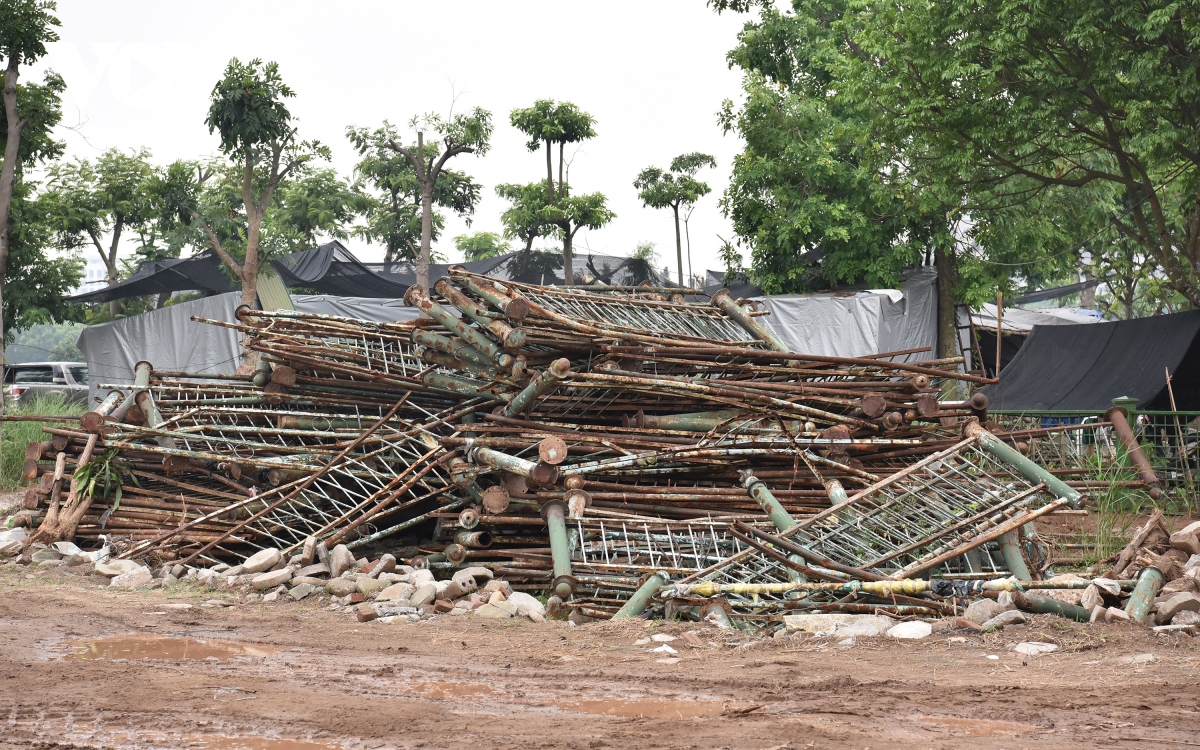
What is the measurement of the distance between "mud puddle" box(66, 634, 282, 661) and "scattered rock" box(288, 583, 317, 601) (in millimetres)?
1408

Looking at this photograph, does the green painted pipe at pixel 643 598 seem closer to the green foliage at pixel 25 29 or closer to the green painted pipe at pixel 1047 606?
the green painted pipe at pixel 1047 606

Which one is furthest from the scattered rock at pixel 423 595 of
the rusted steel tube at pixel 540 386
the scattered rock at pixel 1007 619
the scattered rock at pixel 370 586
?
the scattered rock at pixel 1007 619

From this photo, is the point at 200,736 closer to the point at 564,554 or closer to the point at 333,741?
the point at 333,741

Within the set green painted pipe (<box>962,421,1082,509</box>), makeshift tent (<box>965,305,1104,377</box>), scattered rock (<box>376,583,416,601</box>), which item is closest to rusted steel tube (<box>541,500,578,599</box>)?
scattered rock (<box>376,583,416,601</box>)

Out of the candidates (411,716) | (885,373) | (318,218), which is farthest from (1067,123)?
(318,218)

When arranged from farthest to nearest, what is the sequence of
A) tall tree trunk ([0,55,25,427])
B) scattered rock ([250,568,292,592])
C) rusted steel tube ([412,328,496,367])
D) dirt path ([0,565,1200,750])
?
tall tree trunk ([0,55,25,427]) < rusted steel tube ([412,328,496,367]) < scattered rock ([250,568,292,592]) < dirt path ([0,565,1200,750])

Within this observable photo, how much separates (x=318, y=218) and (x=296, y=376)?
25.7 metres

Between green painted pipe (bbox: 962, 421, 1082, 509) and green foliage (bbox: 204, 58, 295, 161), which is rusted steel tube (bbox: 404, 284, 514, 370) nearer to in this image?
green painted pipe (bbox: 962, 421, 1082, 509)

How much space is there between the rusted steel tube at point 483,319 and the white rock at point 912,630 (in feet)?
12.7

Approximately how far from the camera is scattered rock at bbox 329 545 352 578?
7.85 metres

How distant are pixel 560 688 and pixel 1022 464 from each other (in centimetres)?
466

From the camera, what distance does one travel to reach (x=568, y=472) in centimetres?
776

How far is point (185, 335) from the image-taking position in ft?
68.9

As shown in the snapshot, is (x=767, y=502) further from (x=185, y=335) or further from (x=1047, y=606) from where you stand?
(x=185, y=335)
